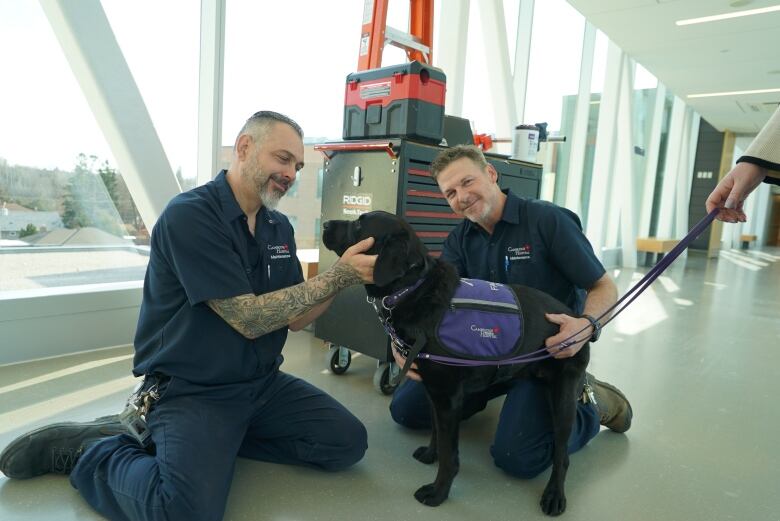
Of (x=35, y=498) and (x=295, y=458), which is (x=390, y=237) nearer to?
(x=295, y=458)

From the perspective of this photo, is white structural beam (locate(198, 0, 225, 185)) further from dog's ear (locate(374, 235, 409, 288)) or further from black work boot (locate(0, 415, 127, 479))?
dog's ear (locate(374, 235, 409, 288))

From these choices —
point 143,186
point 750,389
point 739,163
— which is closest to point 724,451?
point 750,389

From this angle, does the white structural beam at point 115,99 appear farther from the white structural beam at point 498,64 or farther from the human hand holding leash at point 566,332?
the white structural beam at point 498,64

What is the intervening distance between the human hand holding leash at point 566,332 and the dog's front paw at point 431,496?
0.51 metres

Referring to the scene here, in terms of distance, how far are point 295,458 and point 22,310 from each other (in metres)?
1.58


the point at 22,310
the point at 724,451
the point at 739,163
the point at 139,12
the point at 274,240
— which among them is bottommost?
the point at 724,451

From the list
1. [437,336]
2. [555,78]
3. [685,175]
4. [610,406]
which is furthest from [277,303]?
[685,175]

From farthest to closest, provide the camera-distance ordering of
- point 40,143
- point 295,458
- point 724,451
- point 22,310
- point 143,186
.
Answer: point 143,186
point 40,143
point 22,310
point 724,451
point 295,458

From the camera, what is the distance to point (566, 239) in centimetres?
167

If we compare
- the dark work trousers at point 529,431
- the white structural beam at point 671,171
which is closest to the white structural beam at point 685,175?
the white structural beam at point 671,171

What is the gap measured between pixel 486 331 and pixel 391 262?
34 centimetres

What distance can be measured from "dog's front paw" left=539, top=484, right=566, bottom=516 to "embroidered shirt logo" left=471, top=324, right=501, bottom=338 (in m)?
0.49

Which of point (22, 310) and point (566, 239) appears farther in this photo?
point (22, 310)

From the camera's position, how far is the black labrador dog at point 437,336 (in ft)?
4.46
